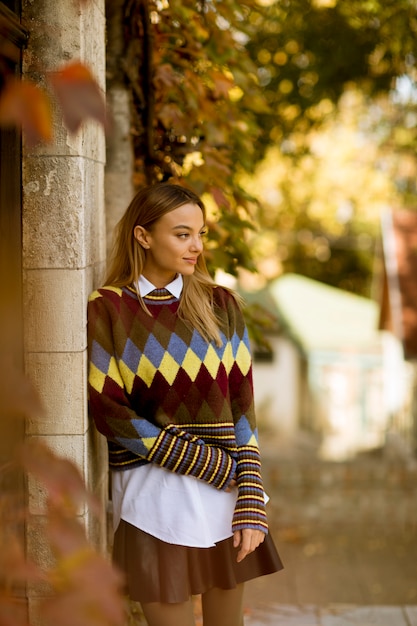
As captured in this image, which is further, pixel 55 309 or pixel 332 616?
pixel 332 616

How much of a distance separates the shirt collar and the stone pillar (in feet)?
0.46

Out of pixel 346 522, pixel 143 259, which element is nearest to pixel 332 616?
pixel 143 259

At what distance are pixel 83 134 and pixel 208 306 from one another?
21.6 inches

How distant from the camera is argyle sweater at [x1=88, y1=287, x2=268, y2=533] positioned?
2.17m

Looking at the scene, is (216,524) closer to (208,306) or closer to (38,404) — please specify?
(208,306)

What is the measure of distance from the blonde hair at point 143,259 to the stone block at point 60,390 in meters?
0.24

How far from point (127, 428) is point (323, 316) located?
19235mm

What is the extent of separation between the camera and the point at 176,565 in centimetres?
220

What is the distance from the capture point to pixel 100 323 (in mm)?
2221

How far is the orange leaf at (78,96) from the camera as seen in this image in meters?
0.98

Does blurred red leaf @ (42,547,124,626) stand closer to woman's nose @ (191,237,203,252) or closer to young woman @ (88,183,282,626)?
young woman @ (88,183,282,626)

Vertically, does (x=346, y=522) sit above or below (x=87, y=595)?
below

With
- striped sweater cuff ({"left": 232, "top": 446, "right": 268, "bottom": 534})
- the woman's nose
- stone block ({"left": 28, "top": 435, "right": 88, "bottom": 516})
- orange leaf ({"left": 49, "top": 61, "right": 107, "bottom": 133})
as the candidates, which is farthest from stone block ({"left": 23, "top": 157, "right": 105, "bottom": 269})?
orange leaf ({"left": 49, "top": 61, "right": 107, "bottom": 133})

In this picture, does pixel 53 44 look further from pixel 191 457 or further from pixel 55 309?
pixel 191 457
